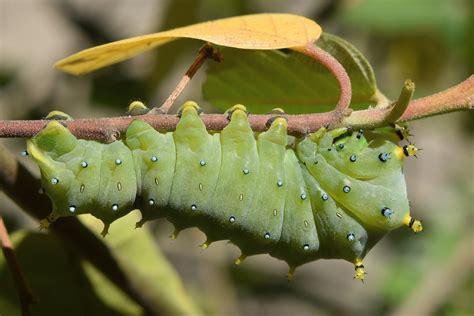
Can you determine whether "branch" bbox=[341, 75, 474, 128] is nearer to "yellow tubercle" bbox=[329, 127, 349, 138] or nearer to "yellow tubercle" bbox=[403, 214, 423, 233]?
"yellow tubercle" bbox=[329, 127, 349, 138]

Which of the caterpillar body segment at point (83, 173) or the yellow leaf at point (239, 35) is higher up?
the yellow leaf at point (239, 35)

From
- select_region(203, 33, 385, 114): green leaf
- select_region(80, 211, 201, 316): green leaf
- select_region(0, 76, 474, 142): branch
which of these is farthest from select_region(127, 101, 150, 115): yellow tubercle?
select_region(80, 211, 201, 316): green leaf

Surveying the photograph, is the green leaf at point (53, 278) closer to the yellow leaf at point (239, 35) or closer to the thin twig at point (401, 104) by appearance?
the yellow leaf at point (239, 35)

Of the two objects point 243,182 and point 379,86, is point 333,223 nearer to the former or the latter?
point 243,182

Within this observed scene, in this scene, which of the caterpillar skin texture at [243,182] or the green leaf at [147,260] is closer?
the caterpillar skin texture at [243,182]

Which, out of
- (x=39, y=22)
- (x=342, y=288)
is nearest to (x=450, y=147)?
(x=342, y=288)

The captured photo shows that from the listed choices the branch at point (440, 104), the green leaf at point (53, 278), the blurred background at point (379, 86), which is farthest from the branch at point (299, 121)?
the blurred background at point (379, 86)
